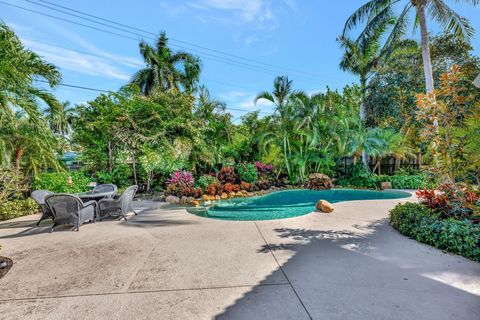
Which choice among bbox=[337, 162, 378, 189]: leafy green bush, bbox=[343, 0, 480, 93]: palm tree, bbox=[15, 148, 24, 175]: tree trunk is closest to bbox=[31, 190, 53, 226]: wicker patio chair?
bbox=[15, 148, 24, 175]: tree trunk

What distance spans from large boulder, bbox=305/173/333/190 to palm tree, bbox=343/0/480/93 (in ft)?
19.5

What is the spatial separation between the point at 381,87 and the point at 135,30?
1799 cm

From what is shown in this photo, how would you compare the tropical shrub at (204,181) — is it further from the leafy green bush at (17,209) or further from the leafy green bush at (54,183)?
the leafy green bush at (17,209)

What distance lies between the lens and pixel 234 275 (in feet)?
9.91

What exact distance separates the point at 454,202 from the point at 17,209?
11217 mm

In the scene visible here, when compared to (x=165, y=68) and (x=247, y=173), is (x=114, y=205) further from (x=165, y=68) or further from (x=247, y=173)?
(x=165, y=68)

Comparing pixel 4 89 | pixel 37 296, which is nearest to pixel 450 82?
pixel 37 296

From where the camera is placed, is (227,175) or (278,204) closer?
(278,204)

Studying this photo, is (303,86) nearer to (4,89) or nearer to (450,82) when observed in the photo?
(450,82)

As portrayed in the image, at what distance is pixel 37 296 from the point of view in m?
2.63

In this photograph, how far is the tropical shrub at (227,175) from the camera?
11164 millimetres

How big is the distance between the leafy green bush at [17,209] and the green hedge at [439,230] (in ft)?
32.9

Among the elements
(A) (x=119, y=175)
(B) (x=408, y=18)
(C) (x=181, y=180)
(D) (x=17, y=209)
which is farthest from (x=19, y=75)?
(B) (x=408, y=18)

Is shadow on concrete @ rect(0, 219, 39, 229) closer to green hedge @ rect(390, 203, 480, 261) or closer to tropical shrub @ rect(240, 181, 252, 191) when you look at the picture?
tropical shrub @ rect(240, 181, 252, 191)
